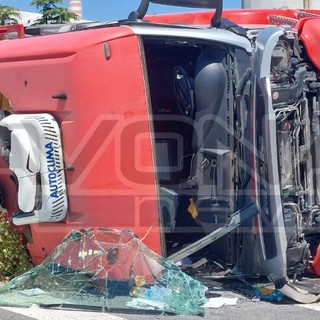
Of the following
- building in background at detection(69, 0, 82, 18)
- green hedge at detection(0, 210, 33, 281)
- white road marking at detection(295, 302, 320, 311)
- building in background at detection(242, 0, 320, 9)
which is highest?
building in background at detection(69, 0, 82, 18)

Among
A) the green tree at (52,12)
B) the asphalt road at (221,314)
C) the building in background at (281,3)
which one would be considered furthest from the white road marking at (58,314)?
the green tree at (52,12)

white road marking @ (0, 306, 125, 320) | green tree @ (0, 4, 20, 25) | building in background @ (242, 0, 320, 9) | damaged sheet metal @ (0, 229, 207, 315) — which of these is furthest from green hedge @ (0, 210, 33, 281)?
green tree @ (0, 4, 20, 25)

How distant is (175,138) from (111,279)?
1.40 m

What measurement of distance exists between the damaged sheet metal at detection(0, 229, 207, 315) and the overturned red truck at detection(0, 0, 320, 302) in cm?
12

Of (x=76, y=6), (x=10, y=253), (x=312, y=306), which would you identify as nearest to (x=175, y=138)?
(x=10, y=253)

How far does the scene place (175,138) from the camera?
563 cm

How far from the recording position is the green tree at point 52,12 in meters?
21.4

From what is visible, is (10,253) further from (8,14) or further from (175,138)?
(8,14)

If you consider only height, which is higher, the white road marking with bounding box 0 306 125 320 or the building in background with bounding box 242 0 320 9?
the building in background with bounding box 242 0 320 9

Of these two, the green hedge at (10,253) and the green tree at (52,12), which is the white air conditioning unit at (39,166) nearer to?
the green hedge at (10,253)

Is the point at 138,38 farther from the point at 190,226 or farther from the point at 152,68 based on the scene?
the point at 190,226

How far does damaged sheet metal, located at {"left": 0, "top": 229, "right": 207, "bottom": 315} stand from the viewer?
4.63 meters

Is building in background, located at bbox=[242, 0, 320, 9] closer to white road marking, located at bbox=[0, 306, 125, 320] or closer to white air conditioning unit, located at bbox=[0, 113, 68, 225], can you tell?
white air conditioning unit, located at bbox=[0, 113, 68, 225]

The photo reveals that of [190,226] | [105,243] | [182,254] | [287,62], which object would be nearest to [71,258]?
[105,243]
